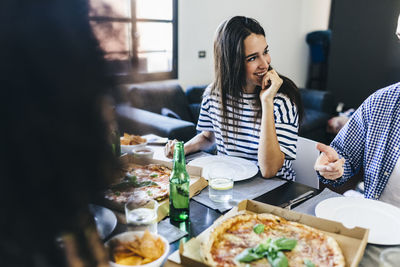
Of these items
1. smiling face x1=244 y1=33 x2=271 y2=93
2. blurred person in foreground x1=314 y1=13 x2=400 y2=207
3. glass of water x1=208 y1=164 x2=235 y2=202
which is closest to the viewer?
glass of water x1=208 y1=164 x2=235 y2=202

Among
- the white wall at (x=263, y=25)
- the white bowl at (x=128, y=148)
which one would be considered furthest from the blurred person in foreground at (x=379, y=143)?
the white wall at (x=263, y=25)

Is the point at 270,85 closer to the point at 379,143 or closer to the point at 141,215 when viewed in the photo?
the point at 379,143

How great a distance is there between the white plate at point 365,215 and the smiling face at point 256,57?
0.77 meters

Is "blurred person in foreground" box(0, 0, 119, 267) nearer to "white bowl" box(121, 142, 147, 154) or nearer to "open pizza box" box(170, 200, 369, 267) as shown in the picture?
"open pizza box" box(170, 200, 369, 267)

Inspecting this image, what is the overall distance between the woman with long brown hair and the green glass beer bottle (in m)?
0.46

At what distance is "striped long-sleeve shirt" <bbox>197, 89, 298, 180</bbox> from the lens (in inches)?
63.3

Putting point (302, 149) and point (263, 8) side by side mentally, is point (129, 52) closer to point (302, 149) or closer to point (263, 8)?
point (302, 149)

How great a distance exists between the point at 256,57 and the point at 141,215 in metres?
1.10

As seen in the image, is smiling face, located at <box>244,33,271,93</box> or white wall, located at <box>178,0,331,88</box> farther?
white wall, located at <box>178,0,331,88</box>

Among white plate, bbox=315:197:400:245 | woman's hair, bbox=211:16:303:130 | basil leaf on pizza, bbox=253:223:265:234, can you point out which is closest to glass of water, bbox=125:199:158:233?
basil leaf on pizza, bbox=253:223:265:234

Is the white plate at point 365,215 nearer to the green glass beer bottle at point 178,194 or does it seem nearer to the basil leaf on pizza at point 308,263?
the basil leaf on pizza at point 308,263

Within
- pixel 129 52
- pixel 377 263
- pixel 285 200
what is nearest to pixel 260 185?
pixel 285 200

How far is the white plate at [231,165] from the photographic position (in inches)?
54.1

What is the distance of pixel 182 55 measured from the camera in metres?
4.23
